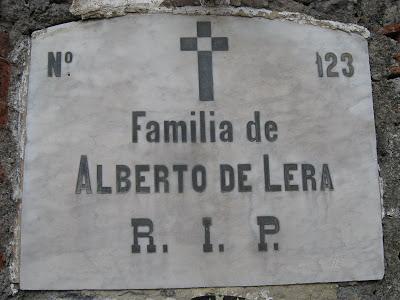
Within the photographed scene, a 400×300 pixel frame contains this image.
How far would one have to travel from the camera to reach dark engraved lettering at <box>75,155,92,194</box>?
2240 mm

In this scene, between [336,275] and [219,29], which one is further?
[219,29]

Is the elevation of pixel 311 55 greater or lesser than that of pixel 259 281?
greater

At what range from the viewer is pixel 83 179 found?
2.25 metres

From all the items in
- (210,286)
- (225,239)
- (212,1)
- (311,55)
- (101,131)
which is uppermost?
A: (212,1)

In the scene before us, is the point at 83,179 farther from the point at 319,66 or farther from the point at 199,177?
the point at 319,66

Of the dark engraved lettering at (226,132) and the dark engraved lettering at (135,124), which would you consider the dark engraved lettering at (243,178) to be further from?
the dark engraved lettering at (135,124)

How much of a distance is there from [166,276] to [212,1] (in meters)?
1.03

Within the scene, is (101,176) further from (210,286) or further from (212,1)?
(212,1)

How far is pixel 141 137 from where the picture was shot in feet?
7.52

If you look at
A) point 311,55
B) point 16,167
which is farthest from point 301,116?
point 16,167

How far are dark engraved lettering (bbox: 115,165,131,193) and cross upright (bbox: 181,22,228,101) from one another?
38cm

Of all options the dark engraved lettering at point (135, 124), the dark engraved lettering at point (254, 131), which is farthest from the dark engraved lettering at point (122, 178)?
the dark engraved lettering at point (254, 131)

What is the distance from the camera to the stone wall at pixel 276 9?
2207 millimetres

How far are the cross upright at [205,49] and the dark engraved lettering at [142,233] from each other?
0.49m
